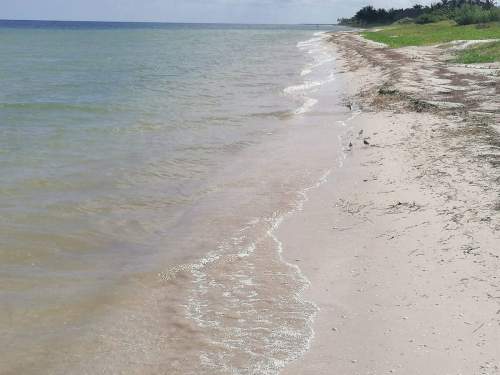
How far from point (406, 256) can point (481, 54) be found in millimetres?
27020

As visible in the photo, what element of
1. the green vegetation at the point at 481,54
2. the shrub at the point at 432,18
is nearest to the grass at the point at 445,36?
the green vegetation at the point at 481,54

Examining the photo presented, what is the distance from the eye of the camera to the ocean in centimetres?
522

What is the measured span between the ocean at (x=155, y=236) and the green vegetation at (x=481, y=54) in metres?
12.5

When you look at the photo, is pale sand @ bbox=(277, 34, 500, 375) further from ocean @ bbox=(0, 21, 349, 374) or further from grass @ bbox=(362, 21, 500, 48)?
grass @ bbox=(362, 21, 500, 48)

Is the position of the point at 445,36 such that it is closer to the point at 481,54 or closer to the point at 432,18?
the point at 481,54

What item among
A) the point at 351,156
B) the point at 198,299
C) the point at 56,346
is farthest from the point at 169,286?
the point at 351,156

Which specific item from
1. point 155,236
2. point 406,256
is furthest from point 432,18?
point 406,256

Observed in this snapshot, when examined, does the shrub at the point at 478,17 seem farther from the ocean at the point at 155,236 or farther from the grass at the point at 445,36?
the ocean at the point at 155,236

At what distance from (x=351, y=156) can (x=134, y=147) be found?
5.53 m

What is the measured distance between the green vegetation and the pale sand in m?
16.4

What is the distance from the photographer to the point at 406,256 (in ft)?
22.1

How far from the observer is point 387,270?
6445 millimetres

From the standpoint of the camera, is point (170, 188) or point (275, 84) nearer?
point (170, 188)

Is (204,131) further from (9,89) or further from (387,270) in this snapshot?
(9,89)
